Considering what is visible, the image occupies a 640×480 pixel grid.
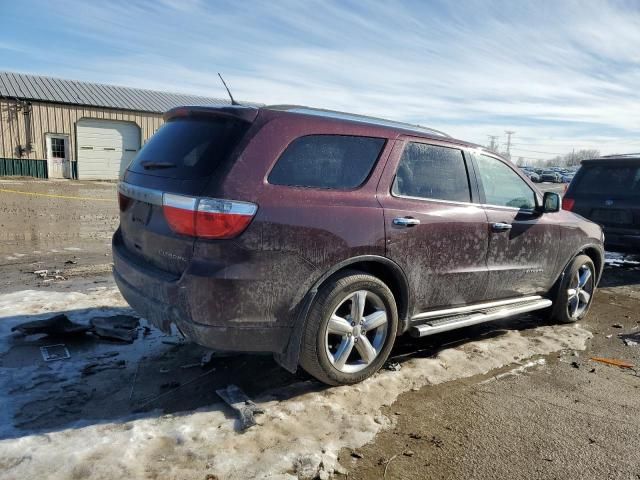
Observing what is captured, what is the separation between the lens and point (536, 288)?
191 inches

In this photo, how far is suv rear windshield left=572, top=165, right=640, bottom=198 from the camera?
7398mm

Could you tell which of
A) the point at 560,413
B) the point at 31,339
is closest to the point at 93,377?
the point at 31,339

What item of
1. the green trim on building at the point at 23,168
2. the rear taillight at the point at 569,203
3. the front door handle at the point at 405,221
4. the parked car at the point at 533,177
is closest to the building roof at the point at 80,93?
the green trim on building at the point at 23,168

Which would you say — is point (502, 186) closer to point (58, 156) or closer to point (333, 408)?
point (333, 408)

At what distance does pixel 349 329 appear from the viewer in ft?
11.1

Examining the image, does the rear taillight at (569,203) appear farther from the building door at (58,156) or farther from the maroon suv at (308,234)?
the building door at (58,156)

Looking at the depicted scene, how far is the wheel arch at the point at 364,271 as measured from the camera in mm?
3146

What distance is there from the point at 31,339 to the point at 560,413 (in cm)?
400

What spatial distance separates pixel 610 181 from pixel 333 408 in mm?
6557

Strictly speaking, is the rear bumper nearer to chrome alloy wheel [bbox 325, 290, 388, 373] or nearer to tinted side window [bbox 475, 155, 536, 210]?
chrome alloy wheel [bbox 325, 290, 388, 373]

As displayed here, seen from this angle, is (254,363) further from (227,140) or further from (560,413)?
(560,413)

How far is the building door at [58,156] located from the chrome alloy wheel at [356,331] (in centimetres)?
2530

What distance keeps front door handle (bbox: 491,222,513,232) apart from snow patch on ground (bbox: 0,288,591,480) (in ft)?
4.17

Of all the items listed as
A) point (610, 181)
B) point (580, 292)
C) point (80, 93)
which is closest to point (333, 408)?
point (580, 292)
